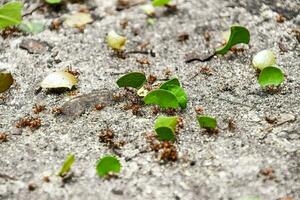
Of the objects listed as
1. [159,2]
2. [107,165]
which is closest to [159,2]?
[159,2]

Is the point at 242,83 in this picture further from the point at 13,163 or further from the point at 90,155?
the point at 13,163

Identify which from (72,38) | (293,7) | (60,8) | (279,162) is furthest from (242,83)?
(60,8)

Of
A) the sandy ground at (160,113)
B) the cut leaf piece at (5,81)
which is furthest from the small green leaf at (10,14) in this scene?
the cut leaf piece at (5,81)

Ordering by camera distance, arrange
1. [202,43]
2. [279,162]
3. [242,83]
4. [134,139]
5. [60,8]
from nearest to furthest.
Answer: [279,162], [134,139], [242,83], [202,43], [60,8]

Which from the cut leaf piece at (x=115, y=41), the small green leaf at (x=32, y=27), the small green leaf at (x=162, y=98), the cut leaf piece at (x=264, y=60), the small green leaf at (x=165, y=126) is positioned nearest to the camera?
the small green leaf at (x=165, y=126)

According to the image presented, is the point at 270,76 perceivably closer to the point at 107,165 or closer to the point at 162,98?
the point at 162,98

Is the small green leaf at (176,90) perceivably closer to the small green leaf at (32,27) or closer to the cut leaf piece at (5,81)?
the cut leaf piece at (5,81)
